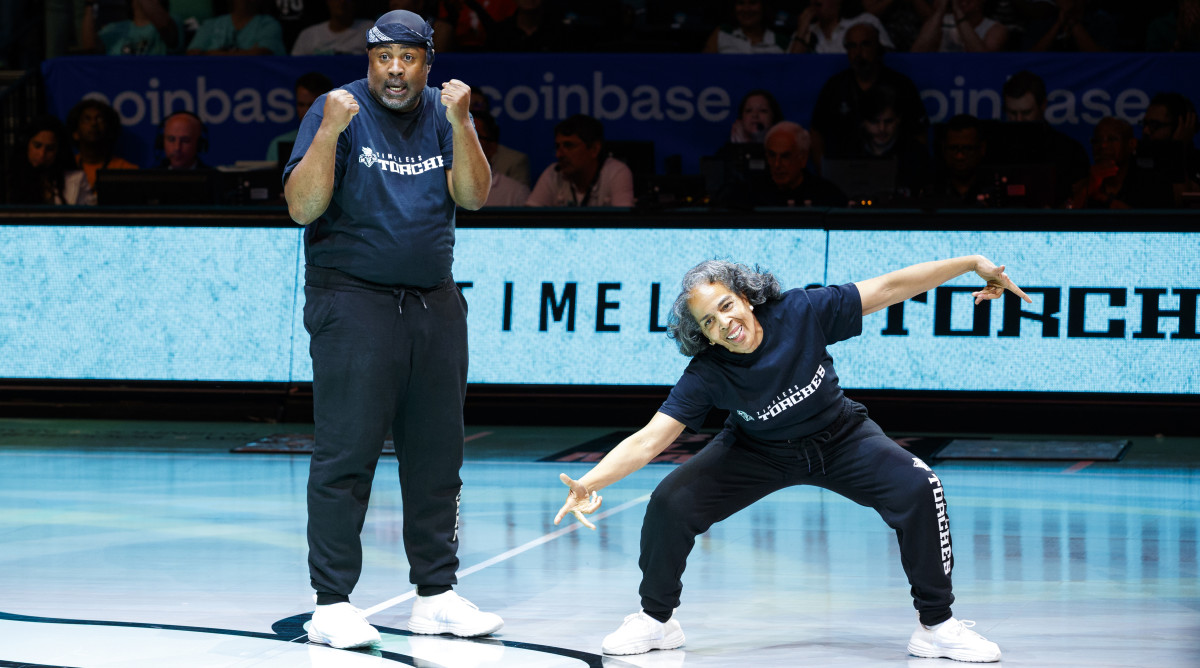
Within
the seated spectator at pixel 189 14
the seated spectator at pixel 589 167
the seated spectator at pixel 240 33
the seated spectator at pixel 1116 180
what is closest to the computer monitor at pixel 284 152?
the seated spectator at pixel 589 167

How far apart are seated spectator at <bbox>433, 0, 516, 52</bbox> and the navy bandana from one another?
874cm

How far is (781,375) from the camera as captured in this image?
183 inches

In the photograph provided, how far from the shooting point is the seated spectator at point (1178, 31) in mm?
12219

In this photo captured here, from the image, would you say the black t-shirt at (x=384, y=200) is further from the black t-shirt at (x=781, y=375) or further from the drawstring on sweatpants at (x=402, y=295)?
the black t-shirt at (x=781, y=375)

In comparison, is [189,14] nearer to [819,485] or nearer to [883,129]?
[883,129]

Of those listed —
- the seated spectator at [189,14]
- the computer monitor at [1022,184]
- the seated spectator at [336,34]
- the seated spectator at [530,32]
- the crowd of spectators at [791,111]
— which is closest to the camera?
the computer monitor at [1022,184]

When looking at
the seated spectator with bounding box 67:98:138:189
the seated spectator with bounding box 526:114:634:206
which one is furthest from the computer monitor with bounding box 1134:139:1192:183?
the seated spectator with bounding box 67:98:138:189

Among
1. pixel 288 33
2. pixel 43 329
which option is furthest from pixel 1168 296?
pixel 288 33

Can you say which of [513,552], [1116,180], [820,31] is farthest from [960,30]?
[513,552]

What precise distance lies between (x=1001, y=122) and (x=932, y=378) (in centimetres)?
268

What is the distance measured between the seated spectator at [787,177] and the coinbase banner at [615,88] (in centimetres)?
184

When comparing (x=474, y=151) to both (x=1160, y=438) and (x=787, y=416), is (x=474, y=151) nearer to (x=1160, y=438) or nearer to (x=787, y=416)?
(x=787, y=416)

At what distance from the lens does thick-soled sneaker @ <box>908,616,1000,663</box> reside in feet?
14.9

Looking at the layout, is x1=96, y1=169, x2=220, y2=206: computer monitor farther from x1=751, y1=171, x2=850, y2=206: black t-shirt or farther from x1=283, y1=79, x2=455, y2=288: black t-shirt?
x1=283, y1=79, x2=455, y2=288: black t-shirt
